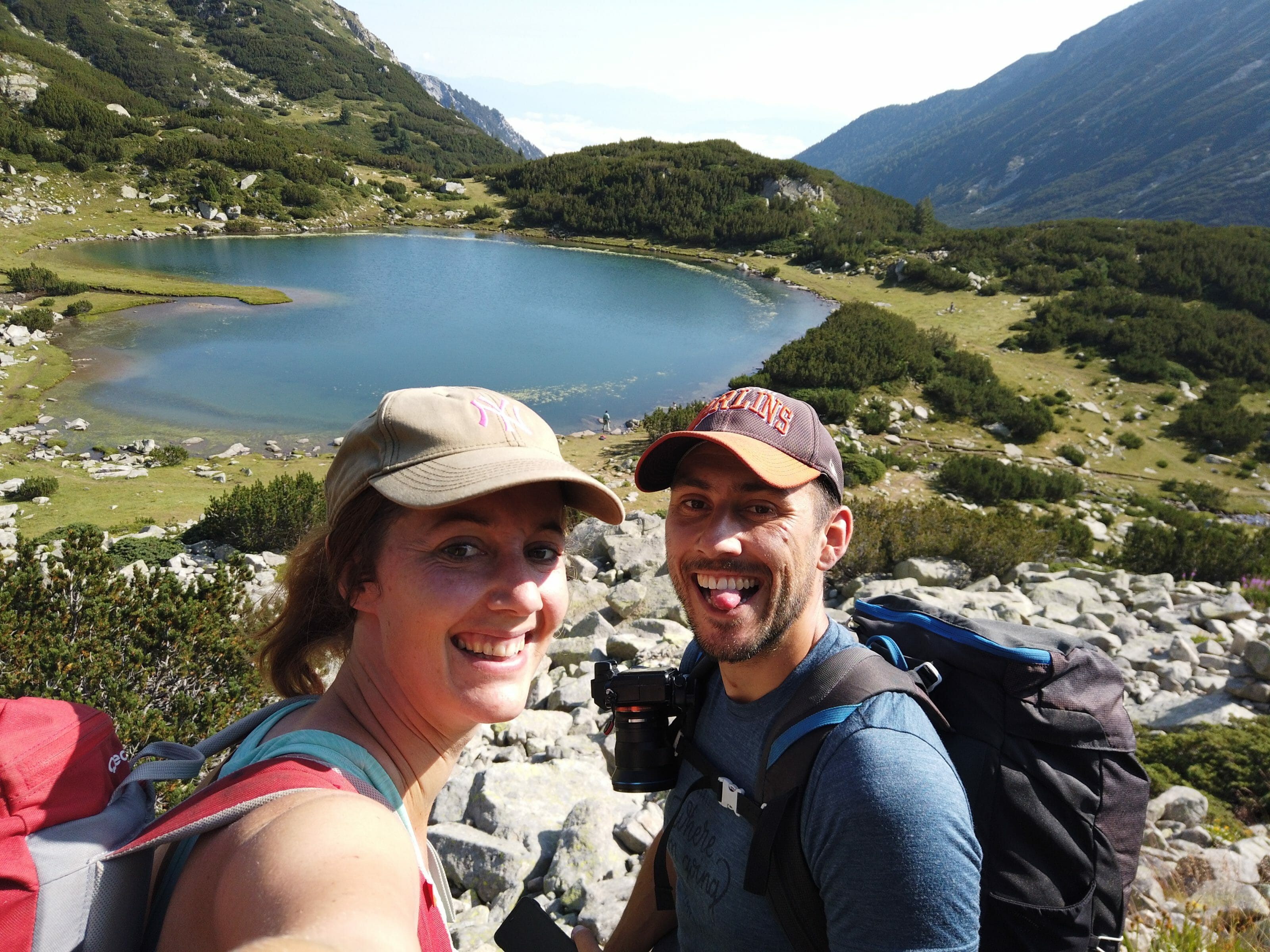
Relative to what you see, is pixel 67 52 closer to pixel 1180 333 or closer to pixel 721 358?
pixel 721 358

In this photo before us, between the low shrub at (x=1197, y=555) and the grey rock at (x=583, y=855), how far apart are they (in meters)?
8.97

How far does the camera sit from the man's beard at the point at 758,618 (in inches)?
83.7

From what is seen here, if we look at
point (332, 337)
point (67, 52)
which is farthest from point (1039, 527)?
point (67, 52)

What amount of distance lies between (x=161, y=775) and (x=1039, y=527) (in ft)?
41.3

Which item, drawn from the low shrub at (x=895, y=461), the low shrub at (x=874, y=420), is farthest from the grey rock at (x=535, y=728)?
the low shrub at (x=874, y=420)

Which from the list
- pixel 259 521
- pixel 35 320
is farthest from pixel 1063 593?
pixel 35 320

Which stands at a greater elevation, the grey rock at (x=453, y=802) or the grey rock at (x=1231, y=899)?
the grey rock at (x=1231, y=899)

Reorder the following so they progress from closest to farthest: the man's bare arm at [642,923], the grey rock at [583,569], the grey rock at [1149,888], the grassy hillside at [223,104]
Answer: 1. the man's bare arm at [642,923]
2. the grey rock at [1149,888]
3. the grey rock at [583,569]
4. the grassy hillside at [223,104]

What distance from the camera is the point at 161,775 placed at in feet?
4.12

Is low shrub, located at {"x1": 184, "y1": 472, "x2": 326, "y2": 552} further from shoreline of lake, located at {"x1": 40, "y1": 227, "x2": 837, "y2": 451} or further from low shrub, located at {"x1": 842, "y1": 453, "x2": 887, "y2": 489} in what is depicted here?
low shrub, located at {"x1": 842, "y1": 453, "x2": 887, "y2": 489}

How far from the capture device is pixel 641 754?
7.98ft

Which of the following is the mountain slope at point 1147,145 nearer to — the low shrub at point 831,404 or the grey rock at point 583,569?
the low shrub at point 831,404

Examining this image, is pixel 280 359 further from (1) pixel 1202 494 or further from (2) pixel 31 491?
(1) pixel 1202 494

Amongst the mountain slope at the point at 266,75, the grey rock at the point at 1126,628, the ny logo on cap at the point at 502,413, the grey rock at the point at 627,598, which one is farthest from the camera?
the mountain slope at the point at 266,75
